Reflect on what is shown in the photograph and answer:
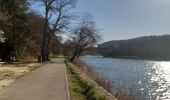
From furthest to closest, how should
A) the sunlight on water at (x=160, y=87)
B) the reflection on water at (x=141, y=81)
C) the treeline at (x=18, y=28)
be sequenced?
the treeline at (x=18, y=28) → the reflection on water at (x=141, y=81) → the sunlight on water at (x=160, y=87)

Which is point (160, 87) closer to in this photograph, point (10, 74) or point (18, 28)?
point (10, 74)

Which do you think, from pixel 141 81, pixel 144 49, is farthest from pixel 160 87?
pixel 144 49

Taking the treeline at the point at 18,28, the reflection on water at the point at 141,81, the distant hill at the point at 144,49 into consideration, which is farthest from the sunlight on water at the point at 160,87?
the distant hill at the point at 144,49

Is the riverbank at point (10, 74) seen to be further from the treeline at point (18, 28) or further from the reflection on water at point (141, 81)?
the treeline at point (18, 28)

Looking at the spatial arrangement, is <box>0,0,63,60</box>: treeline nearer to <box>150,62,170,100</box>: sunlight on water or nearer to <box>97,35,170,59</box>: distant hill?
<box>150,62,170,100</box>: sunlight on water

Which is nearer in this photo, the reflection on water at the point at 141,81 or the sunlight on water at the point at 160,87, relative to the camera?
the sunlight on water at the point at 160,87

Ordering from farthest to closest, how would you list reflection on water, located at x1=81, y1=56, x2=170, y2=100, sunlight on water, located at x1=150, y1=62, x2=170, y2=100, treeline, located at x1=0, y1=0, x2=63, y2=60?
treeline, located at x1=0, y1=0, x2=63, y2=60, reflection on water, located at x1=81, y1=56, x2=170, y2=100, sunlight on water, located at x1=150, y1=62, x2=170, y2=100

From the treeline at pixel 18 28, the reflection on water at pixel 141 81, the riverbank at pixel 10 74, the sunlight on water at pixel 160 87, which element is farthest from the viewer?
the treeline at pixel 18 28

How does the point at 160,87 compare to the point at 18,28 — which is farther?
the point at 18,28

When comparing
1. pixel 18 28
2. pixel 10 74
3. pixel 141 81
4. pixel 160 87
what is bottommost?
pixel 160 87

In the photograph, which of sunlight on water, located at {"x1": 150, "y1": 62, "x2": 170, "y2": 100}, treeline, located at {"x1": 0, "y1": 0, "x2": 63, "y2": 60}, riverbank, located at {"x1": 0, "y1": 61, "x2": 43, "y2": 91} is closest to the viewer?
riverbank, located at {"x1": 0, "y1": 61, "x2": 43, "y2": 91}

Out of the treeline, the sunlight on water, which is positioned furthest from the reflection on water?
the treeline

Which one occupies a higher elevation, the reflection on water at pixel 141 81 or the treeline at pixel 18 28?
the treeline at pixel 18 28

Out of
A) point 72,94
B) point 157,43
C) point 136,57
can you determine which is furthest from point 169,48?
point 72,94
